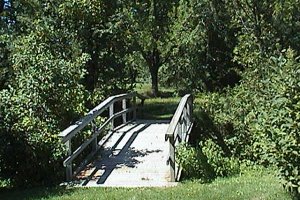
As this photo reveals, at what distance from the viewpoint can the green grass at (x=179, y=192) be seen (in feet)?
22.3

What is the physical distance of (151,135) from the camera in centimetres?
1259

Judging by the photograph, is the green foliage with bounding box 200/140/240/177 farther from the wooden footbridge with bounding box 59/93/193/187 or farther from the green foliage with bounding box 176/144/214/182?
the wooden footbridge with bounding box 59/93/193/187

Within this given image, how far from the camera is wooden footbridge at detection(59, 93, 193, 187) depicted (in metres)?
8.72

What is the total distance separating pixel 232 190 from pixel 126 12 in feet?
31.5

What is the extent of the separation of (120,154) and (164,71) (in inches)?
724

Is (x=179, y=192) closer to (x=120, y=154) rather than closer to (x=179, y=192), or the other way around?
(x=179, y=192)

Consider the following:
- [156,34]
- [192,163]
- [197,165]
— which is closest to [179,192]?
[192,163]

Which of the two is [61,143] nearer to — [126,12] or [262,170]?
[262,170]

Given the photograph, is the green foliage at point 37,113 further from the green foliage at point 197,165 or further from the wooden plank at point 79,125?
the green foliage at point 197,165

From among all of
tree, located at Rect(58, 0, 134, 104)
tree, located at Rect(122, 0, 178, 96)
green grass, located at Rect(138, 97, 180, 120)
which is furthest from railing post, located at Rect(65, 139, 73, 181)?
tree, located at Rect(122, 0, 178, 96)

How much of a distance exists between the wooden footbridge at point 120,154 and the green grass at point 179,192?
739mm

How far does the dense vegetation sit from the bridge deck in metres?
0.72

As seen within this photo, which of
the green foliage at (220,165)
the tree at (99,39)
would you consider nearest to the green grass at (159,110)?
the tree at (99,39)

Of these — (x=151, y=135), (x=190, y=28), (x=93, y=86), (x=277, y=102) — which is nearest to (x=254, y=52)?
(x=151, y=135)
